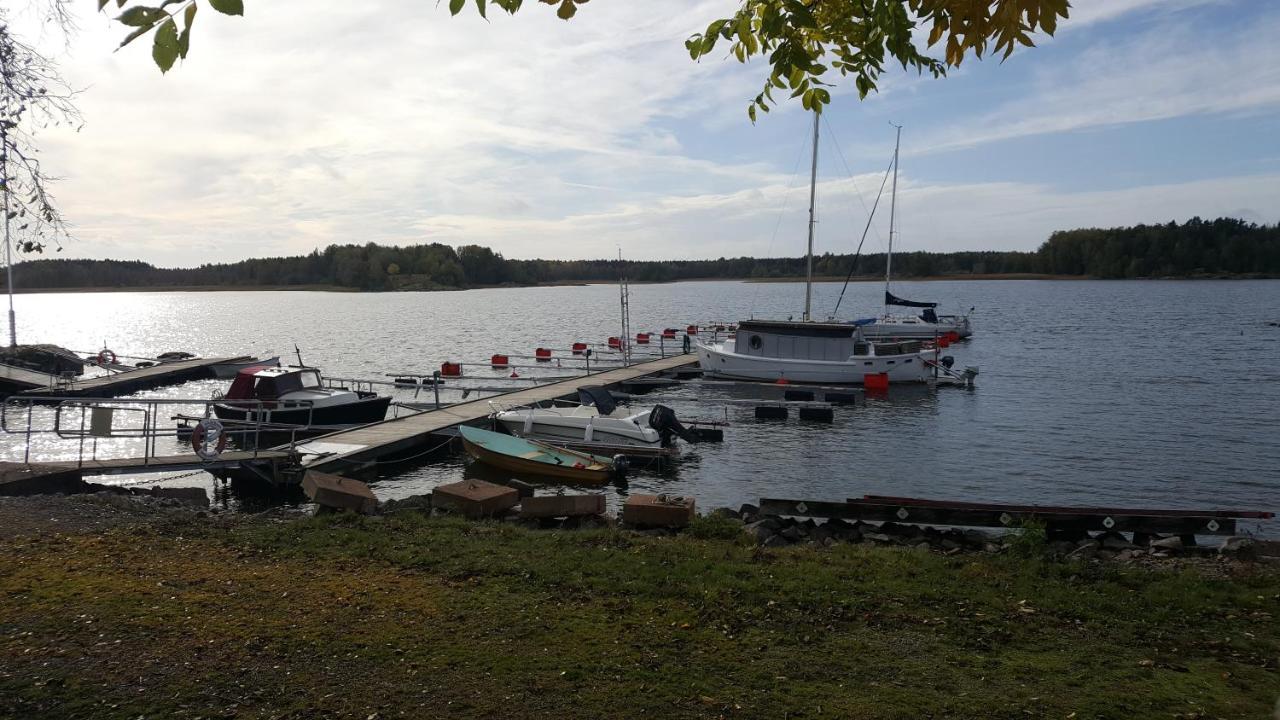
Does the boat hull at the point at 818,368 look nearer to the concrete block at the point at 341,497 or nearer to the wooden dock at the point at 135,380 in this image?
the wooden dock at the point at 135,380

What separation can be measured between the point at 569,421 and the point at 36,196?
63.4ft

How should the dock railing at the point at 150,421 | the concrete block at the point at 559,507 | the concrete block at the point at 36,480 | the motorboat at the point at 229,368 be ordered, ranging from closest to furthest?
the concrete block at the point at 559,507
the concrete block at the point at 36,480
the dock railing at the point at 150,421
the motorboat at the point at 229,368

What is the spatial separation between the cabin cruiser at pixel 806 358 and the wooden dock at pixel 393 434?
422 inches

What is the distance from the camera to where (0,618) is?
299 inches

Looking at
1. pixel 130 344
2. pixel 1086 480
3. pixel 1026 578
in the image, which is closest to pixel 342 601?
pixel 1026 578

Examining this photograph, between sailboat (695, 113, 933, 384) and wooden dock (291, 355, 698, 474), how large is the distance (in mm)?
10632

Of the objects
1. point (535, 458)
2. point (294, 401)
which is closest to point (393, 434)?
point (294, 401)

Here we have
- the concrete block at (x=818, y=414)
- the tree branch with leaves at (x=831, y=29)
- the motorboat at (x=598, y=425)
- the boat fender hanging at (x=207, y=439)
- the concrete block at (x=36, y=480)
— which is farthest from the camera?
the concrete block at (x=818, y=414)

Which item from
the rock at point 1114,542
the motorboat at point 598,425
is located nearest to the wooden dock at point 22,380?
the motorboat at point 598,425

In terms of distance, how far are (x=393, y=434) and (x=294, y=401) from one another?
161 inches

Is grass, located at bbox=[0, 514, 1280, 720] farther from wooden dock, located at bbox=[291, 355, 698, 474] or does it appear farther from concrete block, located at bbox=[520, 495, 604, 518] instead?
wooden dock, located at bbox=[291, 355, 698, 474]

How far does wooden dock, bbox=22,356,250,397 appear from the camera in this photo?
36.1m

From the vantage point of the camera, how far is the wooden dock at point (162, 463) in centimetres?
1698

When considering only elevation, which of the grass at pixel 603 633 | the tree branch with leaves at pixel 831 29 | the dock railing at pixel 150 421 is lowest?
the dock railing at pixel 150 421
